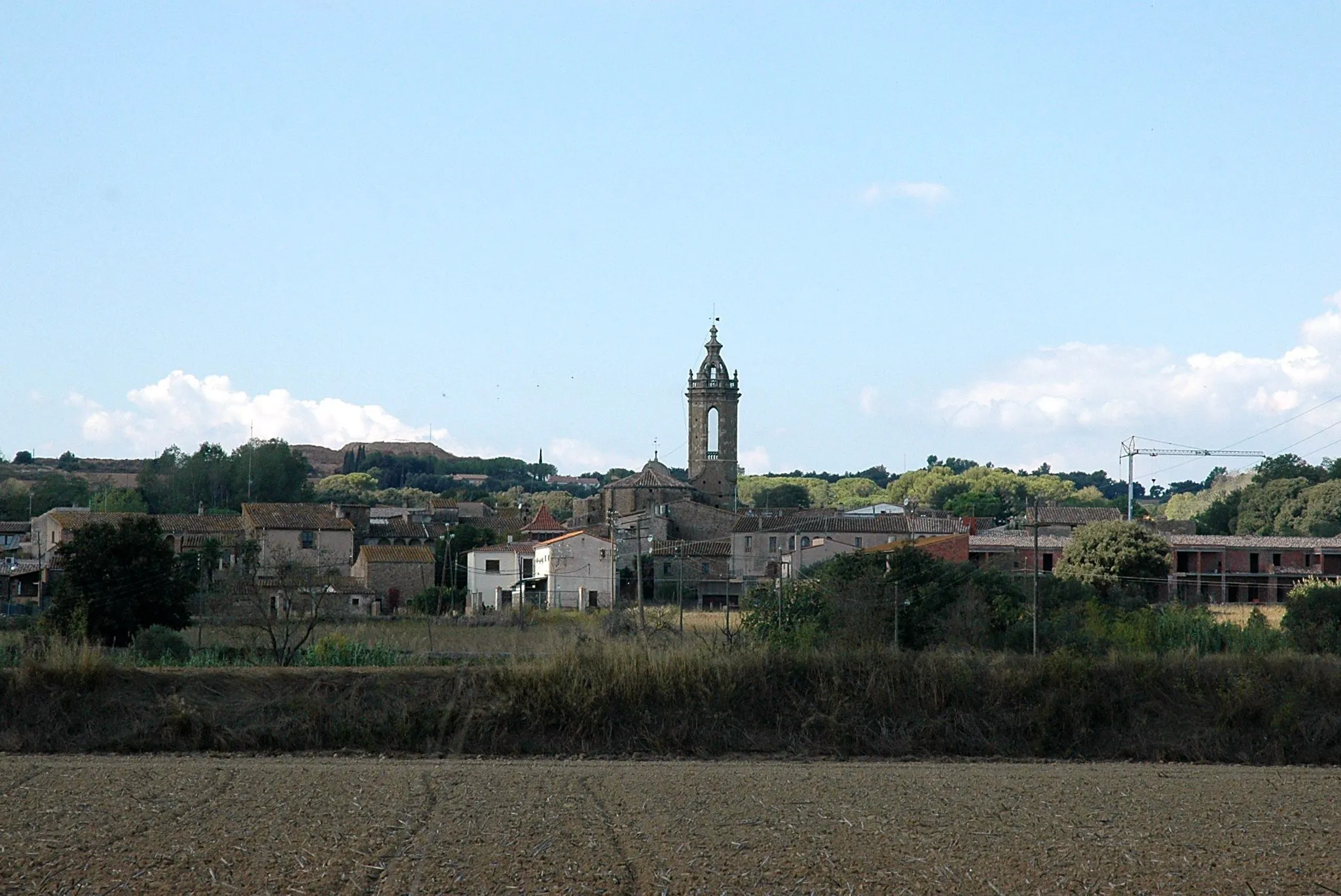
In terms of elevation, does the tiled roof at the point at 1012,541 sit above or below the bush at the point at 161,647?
above

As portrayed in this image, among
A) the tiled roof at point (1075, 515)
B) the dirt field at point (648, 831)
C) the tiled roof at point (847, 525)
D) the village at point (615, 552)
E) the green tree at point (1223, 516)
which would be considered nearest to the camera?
the dirt field at point (648, 831)

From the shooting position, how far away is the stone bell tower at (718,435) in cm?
10081

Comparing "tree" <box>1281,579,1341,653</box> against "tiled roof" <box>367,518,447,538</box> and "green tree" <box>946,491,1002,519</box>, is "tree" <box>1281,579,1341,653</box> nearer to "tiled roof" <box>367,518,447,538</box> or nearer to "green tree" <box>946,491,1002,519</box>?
"tiled roof" <box>367,518,447,538</box>

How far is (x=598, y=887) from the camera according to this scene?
12.5 metres

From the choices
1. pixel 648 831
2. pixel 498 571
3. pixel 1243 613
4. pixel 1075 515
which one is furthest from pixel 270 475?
pixel 648 831

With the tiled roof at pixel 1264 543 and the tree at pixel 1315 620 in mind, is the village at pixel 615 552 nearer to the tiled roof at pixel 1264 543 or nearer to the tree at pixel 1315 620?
the tiled roof at pixel 1264 543

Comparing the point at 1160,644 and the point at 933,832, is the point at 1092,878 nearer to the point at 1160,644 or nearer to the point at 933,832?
the point at 933,832

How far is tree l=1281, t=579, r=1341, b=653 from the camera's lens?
29125mm

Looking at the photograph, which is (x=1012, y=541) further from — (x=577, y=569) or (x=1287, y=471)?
(x=1287, y=471)

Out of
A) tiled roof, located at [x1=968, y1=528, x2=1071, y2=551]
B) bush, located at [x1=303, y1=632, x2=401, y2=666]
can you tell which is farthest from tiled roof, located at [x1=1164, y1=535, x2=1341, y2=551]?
bush, located at [x1=303, y1=632, x2=401, y2=666]

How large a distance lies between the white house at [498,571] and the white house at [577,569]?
1.04m

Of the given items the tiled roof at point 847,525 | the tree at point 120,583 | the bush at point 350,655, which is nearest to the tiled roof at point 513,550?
the tiled roof at point 847,525

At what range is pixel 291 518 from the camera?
6756cm

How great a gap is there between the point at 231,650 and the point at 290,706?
747 cm
